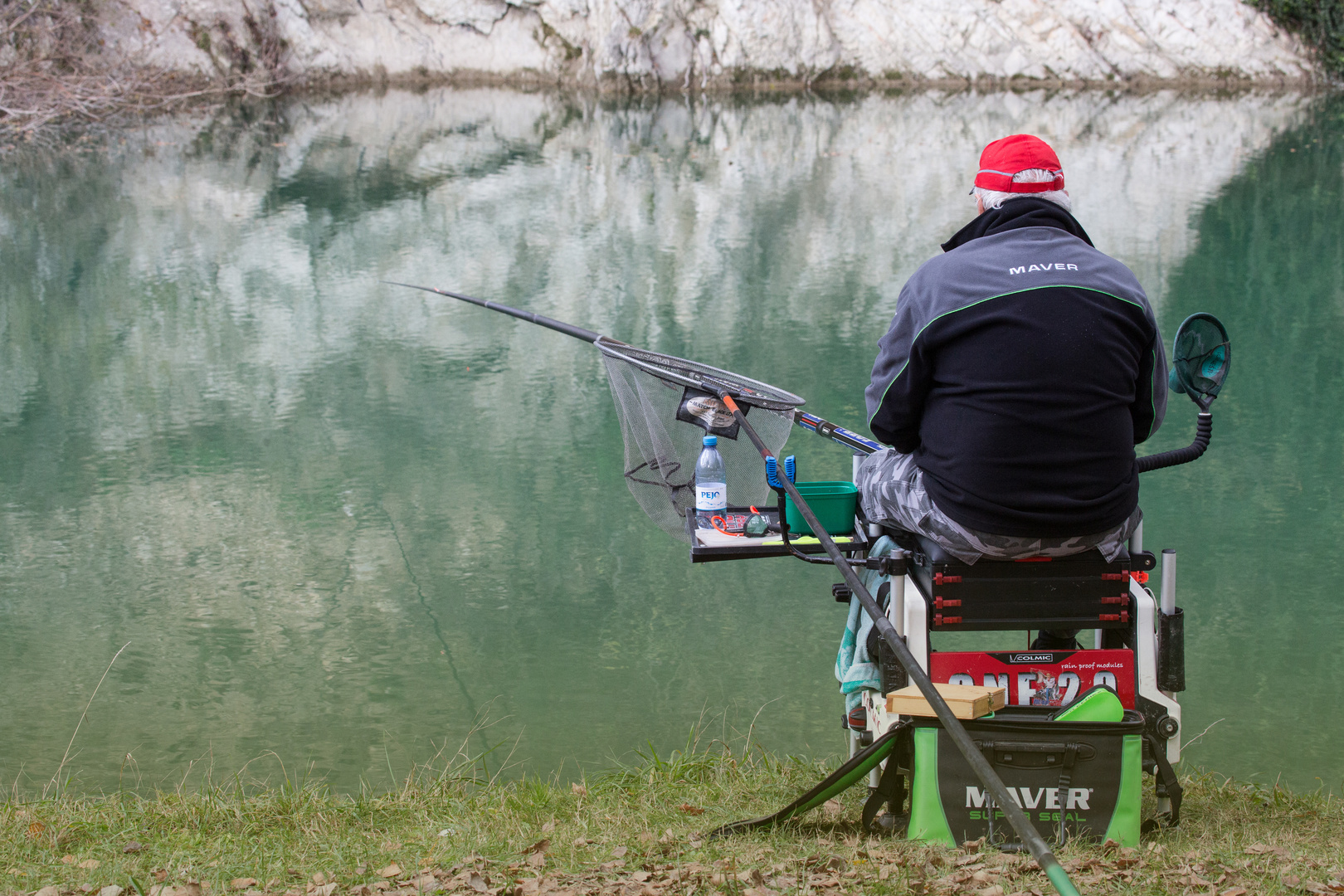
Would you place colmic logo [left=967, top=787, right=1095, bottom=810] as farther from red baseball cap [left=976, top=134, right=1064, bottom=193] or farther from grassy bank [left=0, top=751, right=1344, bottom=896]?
red baseball cap [left=976, top=134, right=1064, bottom=193]

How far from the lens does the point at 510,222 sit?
36.3 feet

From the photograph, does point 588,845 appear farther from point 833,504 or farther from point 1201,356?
point 1201,356

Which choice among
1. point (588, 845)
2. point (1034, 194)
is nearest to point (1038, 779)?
point (588, 845)

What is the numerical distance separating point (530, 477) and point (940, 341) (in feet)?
10.1

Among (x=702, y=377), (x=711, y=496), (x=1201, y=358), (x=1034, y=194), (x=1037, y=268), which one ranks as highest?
(x=1034, y=194)

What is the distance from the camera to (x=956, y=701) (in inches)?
95.9

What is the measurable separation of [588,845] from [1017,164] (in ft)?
5.56

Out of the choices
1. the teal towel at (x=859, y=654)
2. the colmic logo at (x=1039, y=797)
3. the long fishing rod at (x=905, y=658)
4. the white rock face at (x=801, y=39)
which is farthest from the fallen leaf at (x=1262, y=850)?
the white rock face at (x=801, y=39)

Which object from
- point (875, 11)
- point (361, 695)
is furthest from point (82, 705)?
point (875, 11)

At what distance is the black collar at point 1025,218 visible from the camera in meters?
2.54

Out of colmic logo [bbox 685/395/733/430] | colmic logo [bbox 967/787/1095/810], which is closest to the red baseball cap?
colmic logo [bbox 685/395/733/430]

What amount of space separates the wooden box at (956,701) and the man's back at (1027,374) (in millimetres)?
330

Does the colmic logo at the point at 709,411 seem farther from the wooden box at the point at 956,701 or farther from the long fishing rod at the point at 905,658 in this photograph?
the wooden box at the point at 956,701

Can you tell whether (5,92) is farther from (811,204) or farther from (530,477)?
(530,477)
